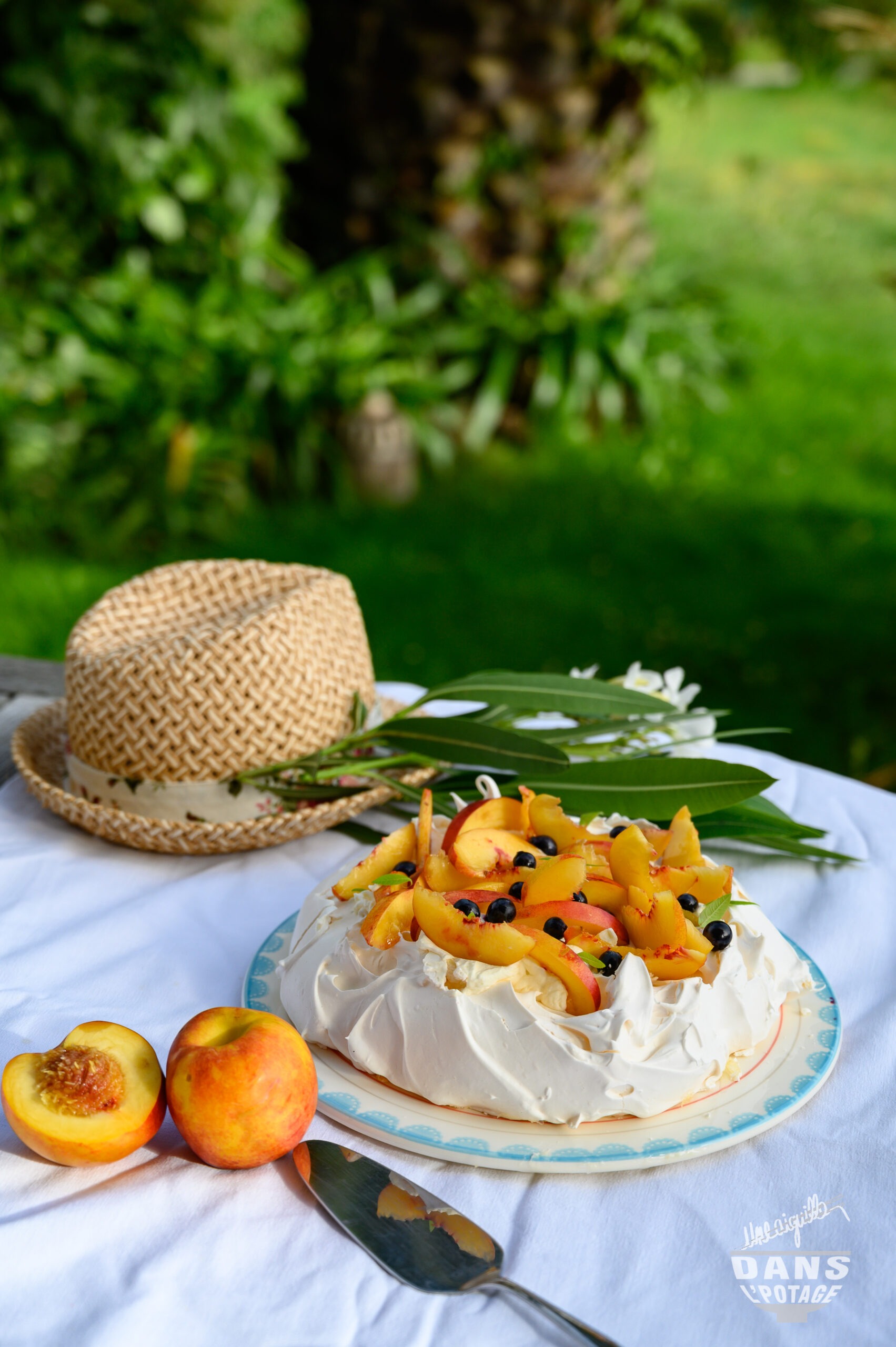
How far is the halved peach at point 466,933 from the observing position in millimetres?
1018

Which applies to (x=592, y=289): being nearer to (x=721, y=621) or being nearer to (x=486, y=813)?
(x=721, y=621)

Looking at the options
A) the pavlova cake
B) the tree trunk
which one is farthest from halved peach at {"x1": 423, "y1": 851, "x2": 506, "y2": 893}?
the tree trunk

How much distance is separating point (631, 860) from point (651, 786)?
12.9 inches

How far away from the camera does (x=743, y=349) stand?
232 inches

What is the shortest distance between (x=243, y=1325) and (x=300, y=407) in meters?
3.96

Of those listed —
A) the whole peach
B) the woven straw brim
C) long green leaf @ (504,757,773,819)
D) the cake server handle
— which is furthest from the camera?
the woven straw brim

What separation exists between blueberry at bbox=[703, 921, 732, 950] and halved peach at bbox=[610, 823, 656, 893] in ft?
0.22

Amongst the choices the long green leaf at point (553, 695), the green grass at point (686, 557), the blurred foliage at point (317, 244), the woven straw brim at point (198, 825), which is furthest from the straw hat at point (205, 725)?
the blurred foliage at point (317, 244)

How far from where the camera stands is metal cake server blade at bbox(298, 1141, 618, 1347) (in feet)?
2.84

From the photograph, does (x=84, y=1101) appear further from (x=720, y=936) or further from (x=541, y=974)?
(x=720, y=936)

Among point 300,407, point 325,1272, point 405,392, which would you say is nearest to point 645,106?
point 405,392

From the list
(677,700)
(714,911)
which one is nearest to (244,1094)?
(714,911)

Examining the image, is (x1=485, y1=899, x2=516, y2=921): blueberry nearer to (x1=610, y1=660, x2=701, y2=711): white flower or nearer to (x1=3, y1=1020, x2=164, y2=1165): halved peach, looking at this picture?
(x1=3, y1=1020, x2=164, y2=1165): halved peach

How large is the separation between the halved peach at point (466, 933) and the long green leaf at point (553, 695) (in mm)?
497
